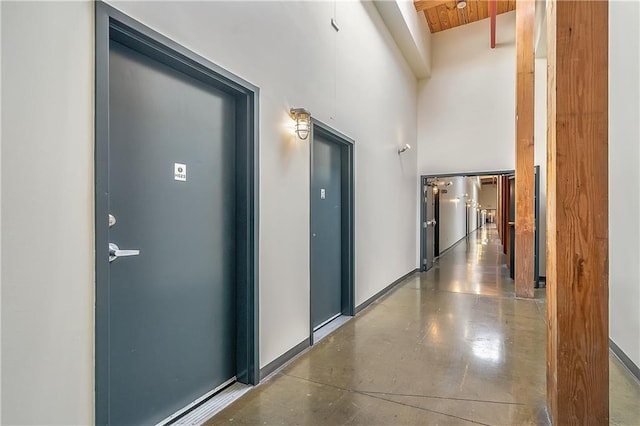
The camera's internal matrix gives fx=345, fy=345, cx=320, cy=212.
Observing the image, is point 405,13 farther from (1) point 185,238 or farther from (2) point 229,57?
(1) point 185,238

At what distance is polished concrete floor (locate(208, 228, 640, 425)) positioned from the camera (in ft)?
6.57

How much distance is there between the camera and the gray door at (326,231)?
11.0 ft

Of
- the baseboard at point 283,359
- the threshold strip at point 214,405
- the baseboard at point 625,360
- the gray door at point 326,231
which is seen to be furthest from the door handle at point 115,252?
the baseboard at point 625,360

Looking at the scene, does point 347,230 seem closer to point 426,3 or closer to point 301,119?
point 301,119

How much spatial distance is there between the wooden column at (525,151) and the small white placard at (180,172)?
4.62 meters

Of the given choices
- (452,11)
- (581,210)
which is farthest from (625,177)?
(452,11)

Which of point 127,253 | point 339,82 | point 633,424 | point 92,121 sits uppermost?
point 339,82

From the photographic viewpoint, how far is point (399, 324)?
3646 millimetres

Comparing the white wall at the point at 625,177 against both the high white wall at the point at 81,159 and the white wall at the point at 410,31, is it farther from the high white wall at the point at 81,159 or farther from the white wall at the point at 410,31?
the white wall at the point at 410,31

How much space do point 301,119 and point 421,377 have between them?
2122mm

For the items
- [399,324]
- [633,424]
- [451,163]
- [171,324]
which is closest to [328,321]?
[399,324]

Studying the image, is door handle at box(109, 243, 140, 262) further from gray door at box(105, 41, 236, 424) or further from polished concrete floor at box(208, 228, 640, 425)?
polished concrete floor at box(208, 228, 640, 425)

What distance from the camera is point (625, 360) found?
2.62 m

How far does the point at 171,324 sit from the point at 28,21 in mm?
1474
